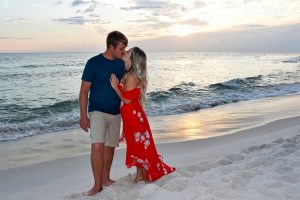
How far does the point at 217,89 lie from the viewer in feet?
68.3

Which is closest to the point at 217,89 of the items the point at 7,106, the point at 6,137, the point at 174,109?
the point at 174,109

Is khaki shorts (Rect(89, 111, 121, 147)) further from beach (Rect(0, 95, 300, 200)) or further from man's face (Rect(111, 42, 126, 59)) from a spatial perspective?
man's face (Rect(111, 42, 126, 59))

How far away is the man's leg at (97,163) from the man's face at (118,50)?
110cm

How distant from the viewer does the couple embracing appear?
14.8 feet

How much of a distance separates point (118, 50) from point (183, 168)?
76.8 inches

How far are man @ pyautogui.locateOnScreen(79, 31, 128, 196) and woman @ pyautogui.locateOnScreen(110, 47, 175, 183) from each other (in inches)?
3.7

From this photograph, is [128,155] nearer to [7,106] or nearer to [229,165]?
[229,165]

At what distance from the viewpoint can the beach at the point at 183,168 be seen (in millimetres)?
4305

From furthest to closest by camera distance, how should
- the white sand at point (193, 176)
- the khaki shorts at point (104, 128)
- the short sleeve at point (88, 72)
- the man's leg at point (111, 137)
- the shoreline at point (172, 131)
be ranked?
1. the shoreline at point (172, 131)
2. the man's leg at point (111, 137)
3. the khaki shorts at point (104, 128)
4. the short sleeve at point (88, 72)
5. the white sand at point (193, 176)

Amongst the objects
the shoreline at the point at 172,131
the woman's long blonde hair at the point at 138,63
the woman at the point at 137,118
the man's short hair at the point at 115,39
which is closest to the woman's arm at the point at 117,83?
the woman at the point at 137,118

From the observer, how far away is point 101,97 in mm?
4586

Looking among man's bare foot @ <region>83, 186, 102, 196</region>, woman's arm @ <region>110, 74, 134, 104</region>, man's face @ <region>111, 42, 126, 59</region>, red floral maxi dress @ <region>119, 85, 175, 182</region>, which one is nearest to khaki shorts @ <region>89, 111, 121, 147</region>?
red floral maxi dress @ <region>119, 85, 175, 182</region>

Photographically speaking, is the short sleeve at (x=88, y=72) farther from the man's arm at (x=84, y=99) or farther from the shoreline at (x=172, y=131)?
the shoreline at (x=172, y=131)

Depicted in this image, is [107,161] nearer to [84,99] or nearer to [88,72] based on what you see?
[84,99]
